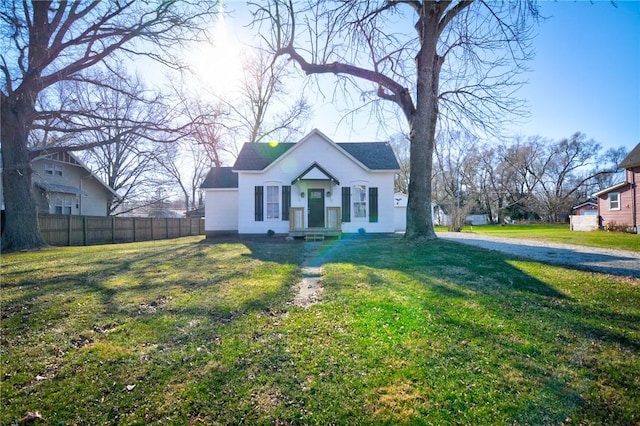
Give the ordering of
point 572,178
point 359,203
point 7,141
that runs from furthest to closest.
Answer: point 572,178
point 359,203
point 7,141

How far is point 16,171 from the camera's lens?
42.7 feet

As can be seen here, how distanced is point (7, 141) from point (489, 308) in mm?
17984

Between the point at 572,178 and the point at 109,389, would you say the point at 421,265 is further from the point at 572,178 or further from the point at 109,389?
the point at 572,178

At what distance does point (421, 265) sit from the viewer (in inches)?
311

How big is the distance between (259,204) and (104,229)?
1130 cm

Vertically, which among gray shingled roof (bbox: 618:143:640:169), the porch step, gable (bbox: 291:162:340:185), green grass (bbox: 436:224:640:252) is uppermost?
gray shingled roof (bbox: 618:143:640:169)

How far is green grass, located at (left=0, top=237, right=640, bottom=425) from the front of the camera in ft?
8.86

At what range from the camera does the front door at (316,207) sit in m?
16.8

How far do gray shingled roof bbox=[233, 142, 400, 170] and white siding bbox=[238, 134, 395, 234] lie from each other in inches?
20.6

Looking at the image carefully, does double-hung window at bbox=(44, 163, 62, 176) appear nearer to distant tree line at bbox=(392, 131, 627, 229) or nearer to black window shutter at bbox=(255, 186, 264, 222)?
black window shutter at bbox=(255, 186, 264, 222)

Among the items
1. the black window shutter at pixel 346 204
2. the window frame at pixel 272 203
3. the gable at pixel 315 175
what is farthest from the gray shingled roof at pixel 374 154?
the window frame at pixel 272 203

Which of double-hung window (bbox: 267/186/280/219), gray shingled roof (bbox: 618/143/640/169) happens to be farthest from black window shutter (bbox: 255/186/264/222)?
gray shingled roof (bbox: 618/143/640/169)

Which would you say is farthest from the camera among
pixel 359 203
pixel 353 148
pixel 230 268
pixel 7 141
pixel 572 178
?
pixel 572 178

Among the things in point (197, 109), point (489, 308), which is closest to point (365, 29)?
point (197, 109)
